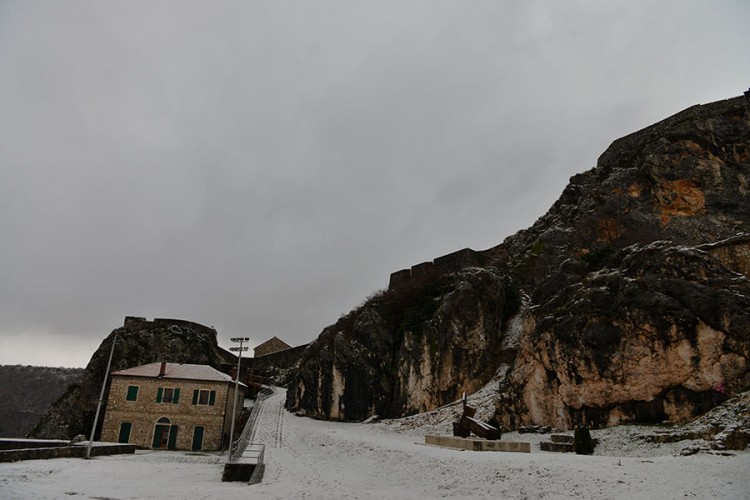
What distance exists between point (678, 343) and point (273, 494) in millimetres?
15708

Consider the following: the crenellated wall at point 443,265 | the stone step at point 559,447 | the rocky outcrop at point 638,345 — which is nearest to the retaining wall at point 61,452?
the stone step at point 559,447

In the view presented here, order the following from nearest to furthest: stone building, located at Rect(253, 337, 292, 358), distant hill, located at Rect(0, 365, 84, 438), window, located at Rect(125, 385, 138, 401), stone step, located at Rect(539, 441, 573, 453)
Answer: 1. stone step, located at Rect(539, 441, 573, 453)
2. window, located at Rect(125, 385, 138, 401)
3. stone building, located at Rect(253, 337, 292, 358)
4. distant hill, located at Rect(0, 365, 84, 438)

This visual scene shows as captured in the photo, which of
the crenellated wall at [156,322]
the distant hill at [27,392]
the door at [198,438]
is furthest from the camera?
the distant hill at [27,392]

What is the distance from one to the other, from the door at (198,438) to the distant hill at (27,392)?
200 ft

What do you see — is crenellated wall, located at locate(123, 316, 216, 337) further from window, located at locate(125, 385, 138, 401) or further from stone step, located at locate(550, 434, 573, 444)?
stone step, located at locate(550, 434, 573, 444)

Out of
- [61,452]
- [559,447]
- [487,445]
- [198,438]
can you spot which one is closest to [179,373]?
[198,438]

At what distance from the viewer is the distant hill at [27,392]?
82.7 metres

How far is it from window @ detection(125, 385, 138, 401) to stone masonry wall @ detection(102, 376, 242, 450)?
0.23m

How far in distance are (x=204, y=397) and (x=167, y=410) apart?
2.81 meters

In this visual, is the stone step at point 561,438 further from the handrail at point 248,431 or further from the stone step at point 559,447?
the handrail at point 248,431

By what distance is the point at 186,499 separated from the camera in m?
12.9

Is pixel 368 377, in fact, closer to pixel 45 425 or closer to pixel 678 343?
pixel 678 343

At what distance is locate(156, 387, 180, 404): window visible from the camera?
3559 centimetres

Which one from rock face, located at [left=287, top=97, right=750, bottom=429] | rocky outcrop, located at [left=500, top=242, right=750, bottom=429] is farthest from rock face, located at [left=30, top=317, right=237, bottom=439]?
rocky outcrop, located at [left=500, top=242, right=750, bottom=429]
